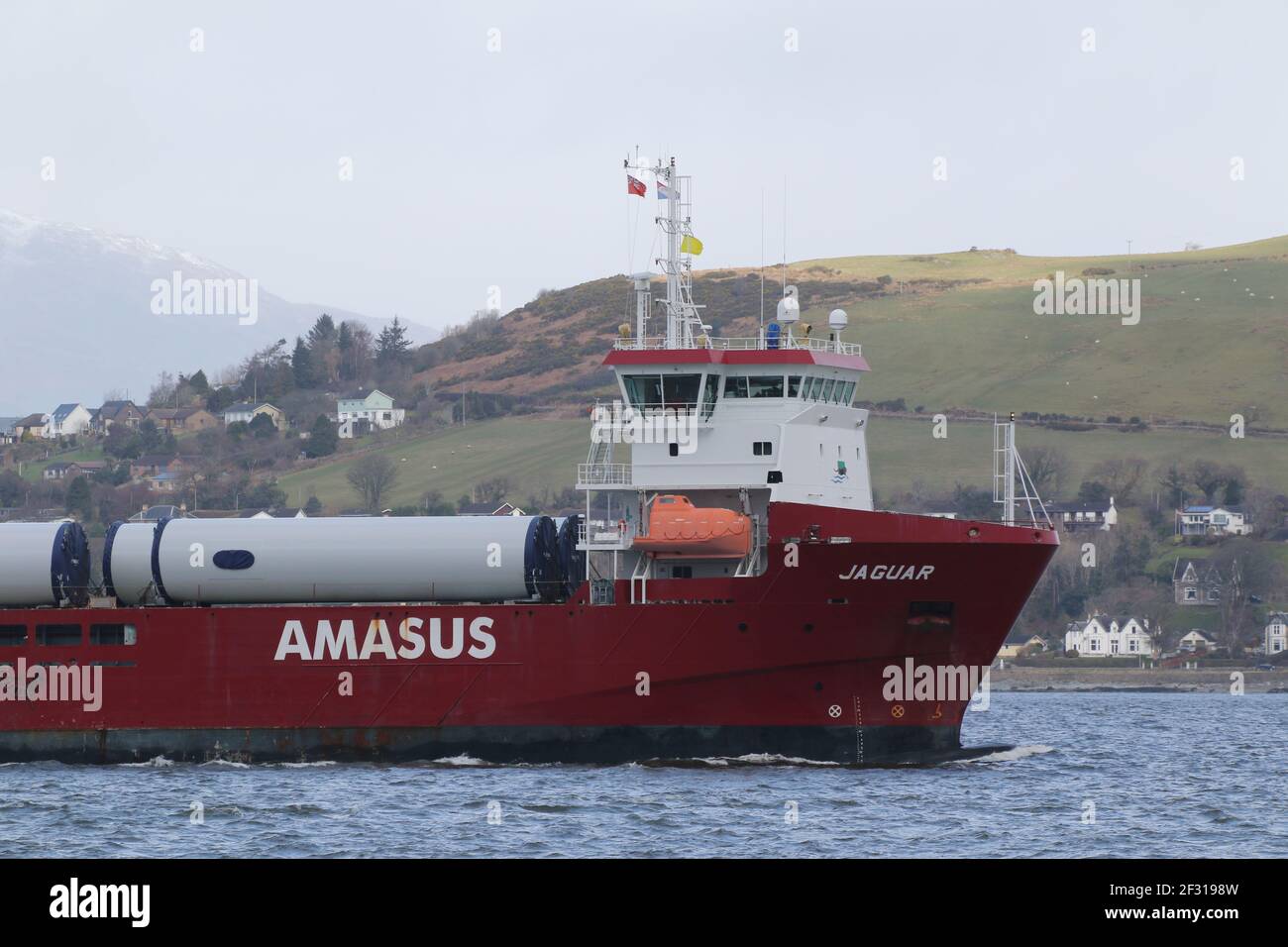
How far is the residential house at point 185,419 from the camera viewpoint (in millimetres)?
154750

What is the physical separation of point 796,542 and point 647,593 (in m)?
2.98

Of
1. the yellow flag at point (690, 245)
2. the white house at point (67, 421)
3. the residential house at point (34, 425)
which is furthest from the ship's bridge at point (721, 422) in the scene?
the residential house at point (34, 425)

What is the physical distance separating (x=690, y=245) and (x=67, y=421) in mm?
142862

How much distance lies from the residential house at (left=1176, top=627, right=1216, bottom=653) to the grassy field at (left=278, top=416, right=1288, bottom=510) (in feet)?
51.3

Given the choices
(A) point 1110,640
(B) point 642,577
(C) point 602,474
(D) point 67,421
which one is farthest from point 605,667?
(D) point 67,421

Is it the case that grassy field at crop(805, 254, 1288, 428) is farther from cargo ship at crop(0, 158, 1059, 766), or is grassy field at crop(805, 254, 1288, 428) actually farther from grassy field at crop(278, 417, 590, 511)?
cargo ship at crop(0, 158, 1059, 766)

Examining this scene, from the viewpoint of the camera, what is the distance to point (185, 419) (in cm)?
15600

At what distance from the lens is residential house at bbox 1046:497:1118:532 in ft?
370

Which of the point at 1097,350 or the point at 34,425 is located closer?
the point at 1097,350

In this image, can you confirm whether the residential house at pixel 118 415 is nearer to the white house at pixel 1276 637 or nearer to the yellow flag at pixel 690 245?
the white house at pixel 1276 637

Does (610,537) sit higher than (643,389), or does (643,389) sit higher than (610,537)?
(643,389)

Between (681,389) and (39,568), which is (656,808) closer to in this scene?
(681,389)
